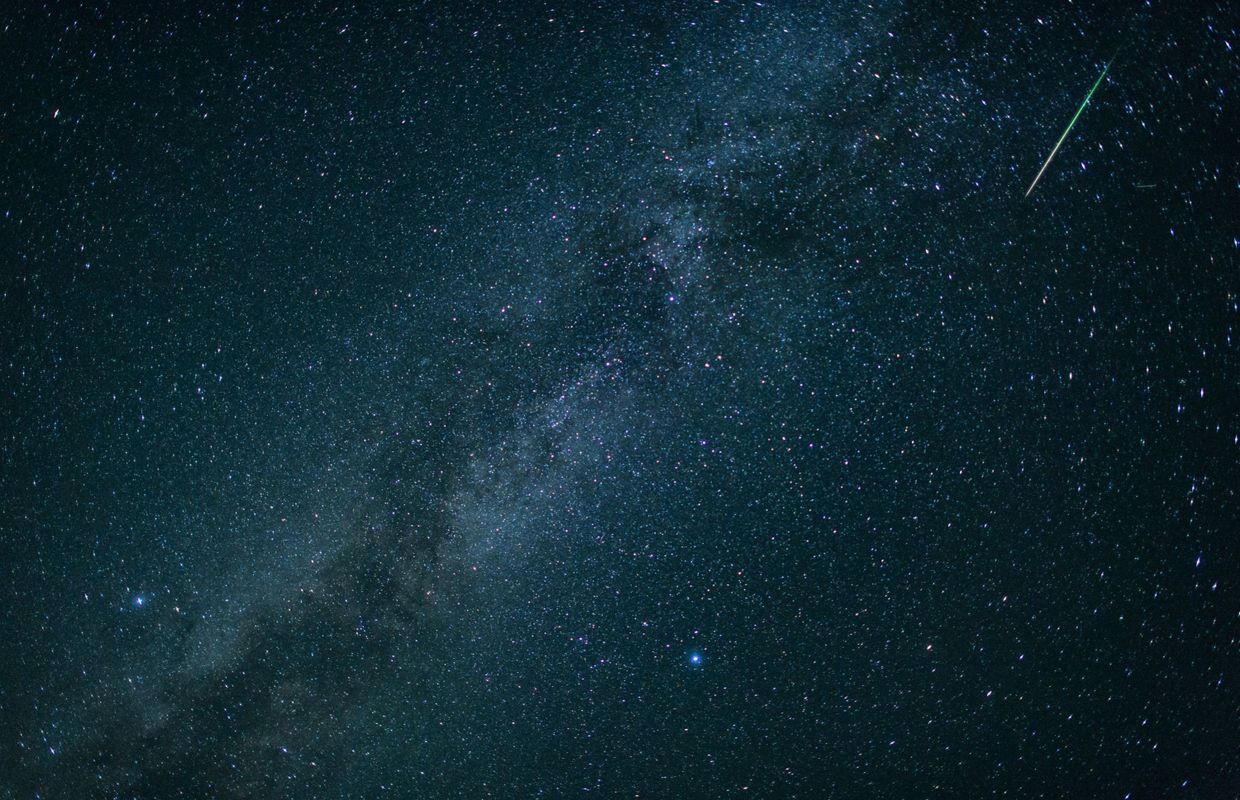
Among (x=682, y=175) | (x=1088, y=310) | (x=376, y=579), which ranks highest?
(x=682, y=175)

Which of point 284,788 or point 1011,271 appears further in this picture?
point 284,788

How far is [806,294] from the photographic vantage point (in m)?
1.06

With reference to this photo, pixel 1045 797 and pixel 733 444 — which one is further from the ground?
pixel 733 444

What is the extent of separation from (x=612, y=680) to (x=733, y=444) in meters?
0.69

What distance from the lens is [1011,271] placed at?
106cm

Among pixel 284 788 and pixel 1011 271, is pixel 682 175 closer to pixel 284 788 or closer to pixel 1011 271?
pixel 1011 271

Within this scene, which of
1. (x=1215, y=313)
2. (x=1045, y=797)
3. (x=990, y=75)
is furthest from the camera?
(x=1045, y=797)

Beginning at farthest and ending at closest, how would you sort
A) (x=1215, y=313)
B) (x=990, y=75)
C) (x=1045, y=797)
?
(x=1045, y=797) < (x=1215, y=313) < (x=990, y=75)

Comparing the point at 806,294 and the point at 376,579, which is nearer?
the point at 806,294

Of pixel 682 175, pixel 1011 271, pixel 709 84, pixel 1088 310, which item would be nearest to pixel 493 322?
pixel 682 175

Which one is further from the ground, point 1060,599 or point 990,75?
point 990,75

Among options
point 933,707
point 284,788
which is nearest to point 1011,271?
point 933,707

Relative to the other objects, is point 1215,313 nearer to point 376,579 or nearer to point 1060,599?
point 1060,599

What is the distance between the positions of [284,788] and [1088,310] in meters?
2.44
